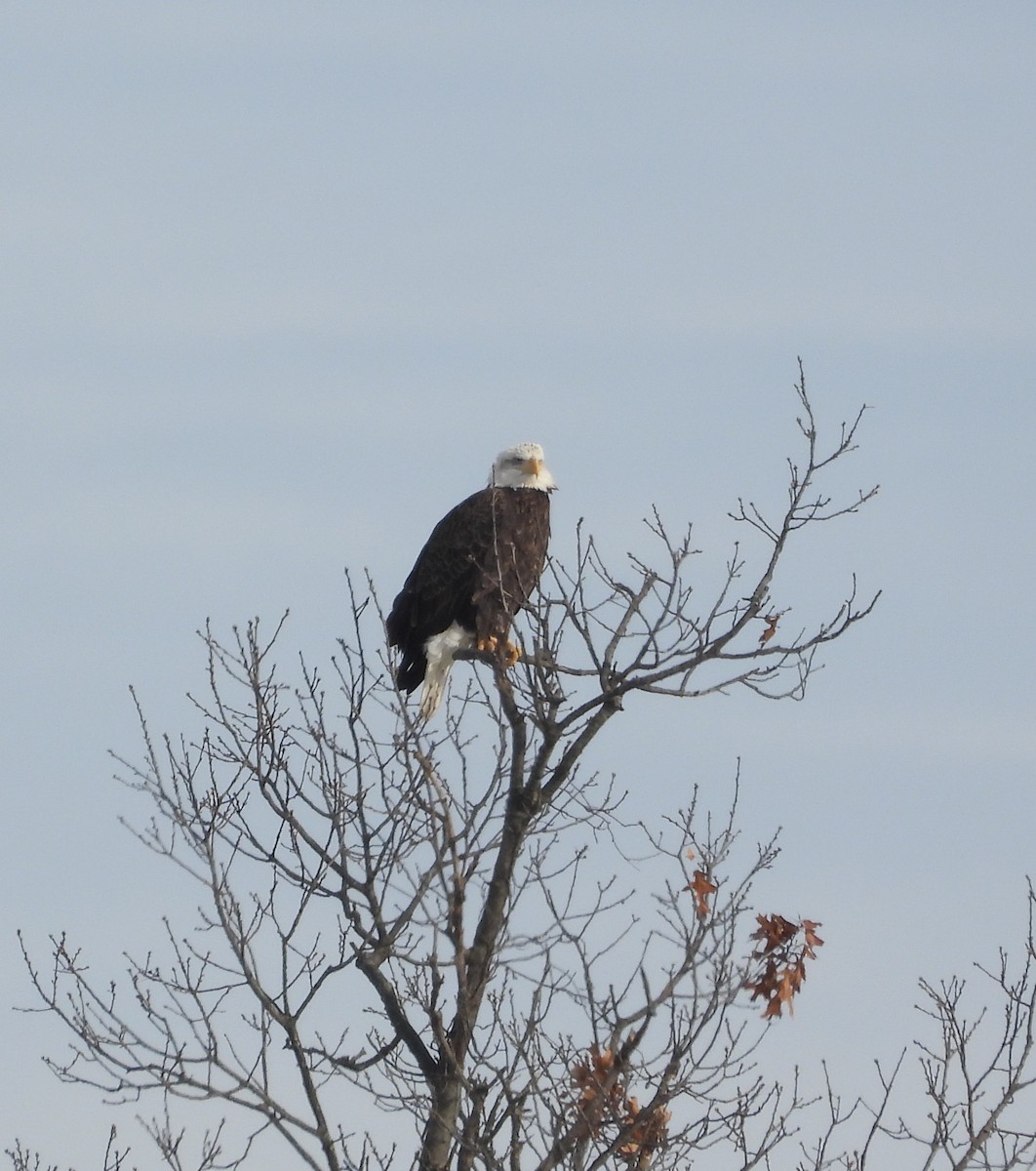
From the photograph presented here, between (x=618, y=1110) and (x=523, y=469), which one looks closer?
(x=618, y=1110)

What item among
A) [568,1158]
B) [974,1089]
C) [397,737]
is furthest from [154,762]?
[974,1089]

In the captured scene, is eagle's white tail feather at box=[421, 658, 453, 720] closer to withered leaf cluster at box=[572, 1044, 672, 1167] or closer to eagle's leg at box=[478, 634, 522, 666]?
eagle's leg at box=[478, 634, 522, 666]

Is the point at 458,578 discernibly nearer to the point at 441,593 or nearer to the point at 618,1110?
the point at 441,593

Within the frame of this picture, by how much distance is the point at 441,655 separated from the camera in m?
10.9

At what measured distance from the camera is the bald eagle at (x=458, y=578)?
10844 millimetres

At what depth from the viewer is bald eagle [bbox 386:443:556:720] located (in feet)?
35.6

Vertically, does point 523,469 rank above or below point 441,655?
above

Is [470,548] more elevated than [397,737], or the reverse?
[470,548]

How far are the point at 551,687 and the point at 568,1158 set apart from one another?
5.28ft

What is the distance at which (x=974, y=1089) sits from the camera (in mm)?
8359

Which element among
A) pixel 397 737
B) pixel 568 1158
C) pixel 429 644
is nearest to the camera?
pixel 568 1158

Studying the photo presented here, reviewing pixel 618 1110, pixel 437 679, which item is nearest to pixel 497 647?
pixel 437 679

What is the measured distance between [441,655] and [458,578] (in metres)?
0.37

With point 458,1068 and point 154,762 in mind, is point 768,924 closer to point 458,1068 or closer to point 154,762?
point 458,1068
